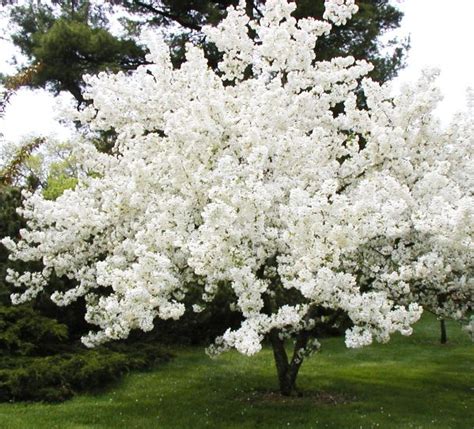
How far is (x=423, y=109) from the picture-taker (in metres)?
8.09

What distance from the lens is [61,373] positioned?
9406 mm

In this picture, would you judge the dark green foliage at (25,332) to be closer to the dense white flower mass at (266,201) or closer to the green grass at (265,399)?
the green grass at (265,399)

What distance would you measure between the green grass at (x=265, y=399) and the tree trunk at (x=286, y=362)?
0.91 ft

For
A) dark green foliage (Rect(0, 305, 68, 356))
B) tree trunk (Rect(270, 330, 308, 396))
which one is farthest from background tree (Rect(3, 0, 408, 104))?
tree trunk (Rect(270, 330, 308, 396))

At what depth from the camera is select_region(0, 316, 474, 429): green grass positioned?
26.1 ft

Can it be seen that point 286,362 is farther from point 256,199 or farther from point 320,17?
point 320,17

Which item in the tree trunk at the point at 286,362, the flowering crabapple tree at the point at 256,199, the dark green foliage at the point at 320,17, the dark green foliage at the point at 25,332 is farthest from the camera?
the dark green foliage at the point at 320,17

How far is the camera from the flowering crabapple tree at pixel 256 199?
256 inches

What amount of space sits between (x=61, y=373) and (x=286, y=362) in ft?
10.5

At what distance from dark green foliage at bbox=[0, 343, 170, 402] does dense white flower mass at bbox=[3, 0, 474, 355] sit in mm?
1373

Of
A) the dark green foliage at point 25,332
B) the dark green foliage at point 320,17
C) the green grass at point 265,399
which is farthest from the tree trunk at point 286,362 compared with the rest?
the dark green foliage at point 320,17

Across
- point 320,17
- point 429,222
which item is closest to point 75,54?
point 320,17

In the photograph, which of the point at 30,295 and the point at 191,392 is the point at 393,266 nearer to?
the point at 191,392

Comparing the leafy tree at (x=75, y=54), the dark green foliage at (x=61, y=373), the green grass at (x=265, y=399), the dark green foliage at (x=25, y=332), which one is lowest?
the green grass at (x=265, y=399)
